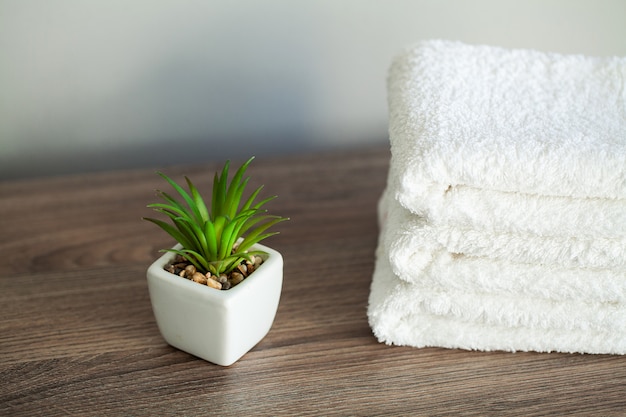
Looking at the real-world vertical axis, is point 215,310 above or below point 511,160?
below

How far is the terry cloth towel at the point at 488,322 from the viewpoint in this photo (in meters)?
0.59

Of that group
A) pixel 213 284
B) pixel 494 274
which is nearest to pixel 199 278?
pixel 213 284

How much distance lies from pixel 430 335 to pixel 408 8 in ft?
1.47

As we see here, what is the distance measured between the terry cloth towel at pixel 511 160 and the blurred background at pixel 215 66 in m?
0.27

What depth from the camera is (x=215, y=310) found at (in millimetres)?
556

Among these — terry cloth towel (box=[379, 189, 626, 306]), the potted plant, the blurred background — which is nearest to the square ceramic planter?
the potted plant

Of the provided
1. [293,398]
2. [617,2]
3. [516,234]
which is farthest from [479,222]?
[617,2]

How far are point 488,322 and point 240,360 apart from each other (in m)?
0.22

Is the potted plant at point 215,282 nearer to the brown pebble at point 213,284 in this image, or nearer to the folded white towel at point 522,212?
the brown pebble at point 213,284

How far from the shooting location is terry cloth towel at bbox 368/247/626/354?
59 cm

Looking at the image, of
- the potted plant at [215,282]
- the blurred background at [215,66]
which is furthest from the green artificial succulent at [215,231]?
the blurred background at [215,66]

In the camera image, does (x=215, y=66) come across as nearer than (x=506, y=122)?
No

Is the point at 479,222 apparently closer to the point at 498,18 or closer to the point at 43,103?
the point at 498,18

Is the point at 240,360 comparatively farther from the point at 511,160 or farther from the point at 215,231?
the point at 511,160
